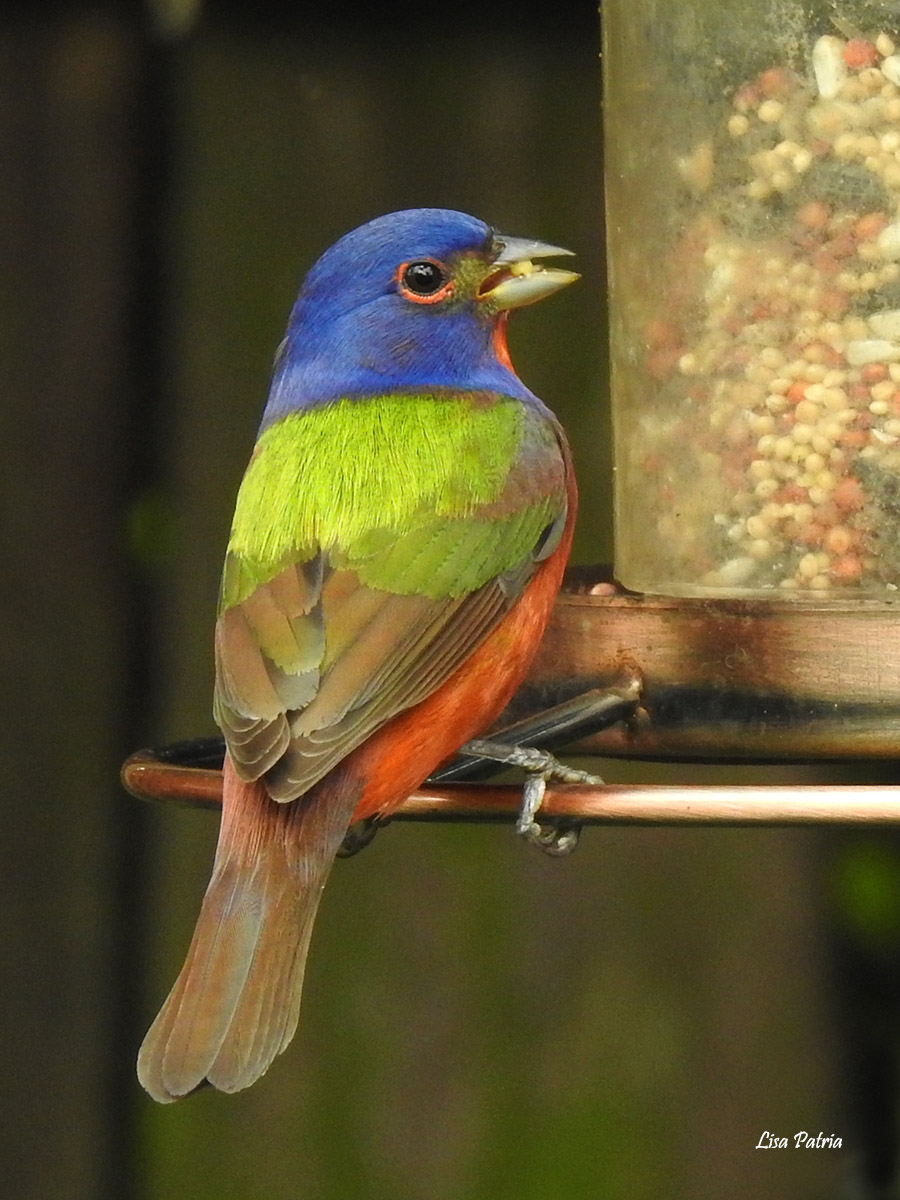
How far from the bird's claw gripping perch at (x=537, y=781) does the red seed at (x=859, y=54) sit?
3.53 feet

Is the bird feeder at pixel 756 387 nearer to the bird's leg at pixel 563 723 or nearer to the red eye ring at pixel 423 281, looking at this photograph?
the bird's leg at pixel 563 723

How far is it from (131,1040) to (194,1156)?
0.25 m

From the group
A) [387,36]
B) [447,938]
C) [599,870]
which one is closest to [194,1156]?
[447,938]

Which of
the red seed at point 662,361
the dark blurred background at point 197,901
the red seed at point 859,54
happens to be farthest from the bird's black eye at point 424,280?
the red seed at point 859,54

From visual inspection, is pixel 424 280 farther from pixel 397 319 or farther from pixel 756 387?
pixel 756 387

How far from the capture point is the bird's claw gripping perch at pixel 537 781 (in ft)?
8.00

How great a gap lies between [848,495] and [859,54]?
2.05 feet

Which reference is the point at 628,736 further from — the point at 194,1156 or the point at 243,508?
the point at 194,1156

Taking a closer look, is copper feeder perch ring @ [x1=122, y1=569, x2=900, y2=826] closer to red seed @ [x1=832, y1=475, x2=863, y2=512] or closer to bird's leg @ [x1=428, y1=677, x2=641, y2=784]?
bird's leg @ [x1=428, y1=677, x2=641, y2=784]

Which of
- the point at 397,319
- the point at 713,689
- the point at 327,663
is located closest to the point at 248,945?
the point at 327,663

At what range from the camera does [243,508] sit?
3.11 meters

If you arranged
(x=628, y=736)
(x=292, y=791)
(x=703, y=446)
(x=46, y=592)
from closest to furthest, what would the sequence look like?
(x=292, y=791) → (x=628, y=736) → (x=703, y=446) → (x=46, y=592)

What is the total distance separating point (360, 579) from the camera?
2859mm

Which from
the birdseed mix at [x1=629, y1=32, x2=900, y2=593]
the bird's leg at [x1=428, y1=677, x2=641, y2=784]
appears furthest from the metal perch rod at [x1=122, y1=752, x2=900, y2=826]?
the birdseed mix at [x1=629, y1=32, x2=900, y2=593]
